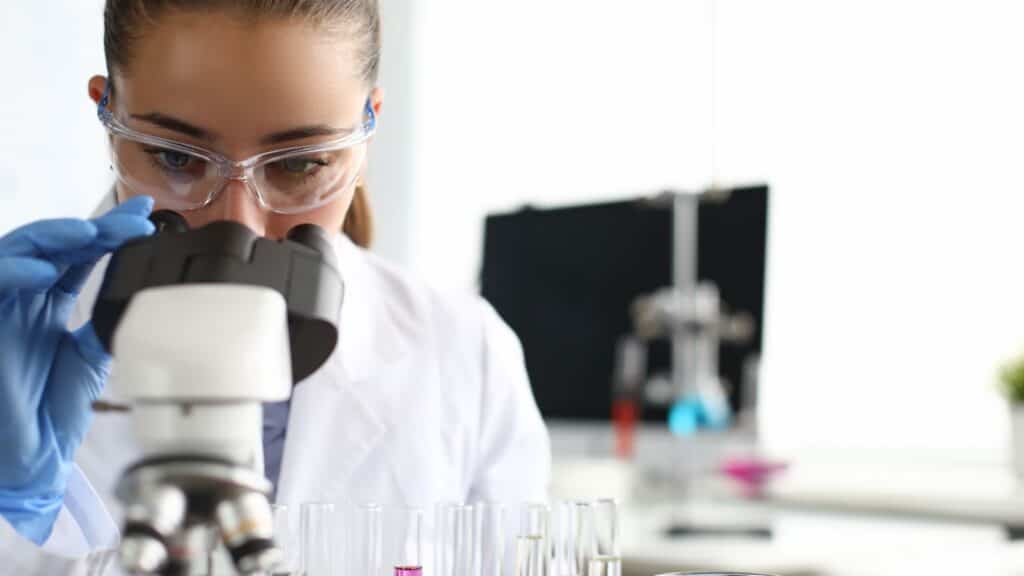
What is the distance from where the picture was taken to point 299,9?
1176 mm

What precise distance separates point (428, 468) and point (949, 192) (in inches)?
82.5

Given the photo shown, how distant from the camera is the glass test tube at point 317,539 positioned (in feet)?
2.60

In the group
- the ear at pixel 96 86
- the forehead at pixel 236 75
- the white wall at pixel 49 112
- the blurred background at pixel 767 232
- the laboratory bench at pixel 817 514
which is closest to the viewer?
the forehead at pixel 236 75

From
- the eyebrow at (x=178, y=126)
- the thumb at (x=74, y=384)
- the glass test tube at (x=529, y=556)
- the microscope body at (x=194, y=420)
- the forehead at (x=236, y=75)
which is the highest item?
the forehead at (x=236, y=75)

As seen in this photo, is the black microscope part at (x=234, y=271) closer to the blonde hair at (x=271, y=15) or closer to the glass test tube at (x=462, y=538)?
the glass test tube at (x=462, y=538)

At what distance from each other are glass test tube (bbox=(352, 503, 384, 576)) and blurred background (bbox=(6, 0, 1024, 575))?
1142 mm

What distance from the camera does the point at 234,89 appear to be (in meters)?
1.06

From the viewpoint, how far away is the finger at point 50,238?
826mm

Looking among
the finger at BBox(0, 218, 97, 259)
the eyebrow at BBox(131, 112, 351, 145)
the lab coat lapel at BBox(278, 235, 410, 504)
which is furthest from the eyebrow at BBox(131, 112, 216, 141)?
the lab coat lapel at BBox(278, 235, 410, 504)

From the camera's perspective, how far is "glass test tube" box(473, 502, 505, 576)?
32.4 inches

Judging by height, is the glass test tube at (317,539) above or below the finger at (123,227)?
below

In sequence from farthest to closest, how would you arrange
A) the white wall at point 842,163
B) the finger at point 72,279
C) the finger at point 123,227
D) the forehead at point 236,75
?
the white wall at point 842,163 < the forehead at point 236,75 < the finger at point 72,279 < the finger at point 123,227

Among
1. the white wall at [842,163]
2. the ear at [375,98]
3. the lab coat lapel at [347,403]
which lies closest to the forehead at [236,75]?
the ear at [375,98]

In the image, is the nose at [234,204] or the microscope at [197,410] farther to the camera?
the nose at [234,204]
